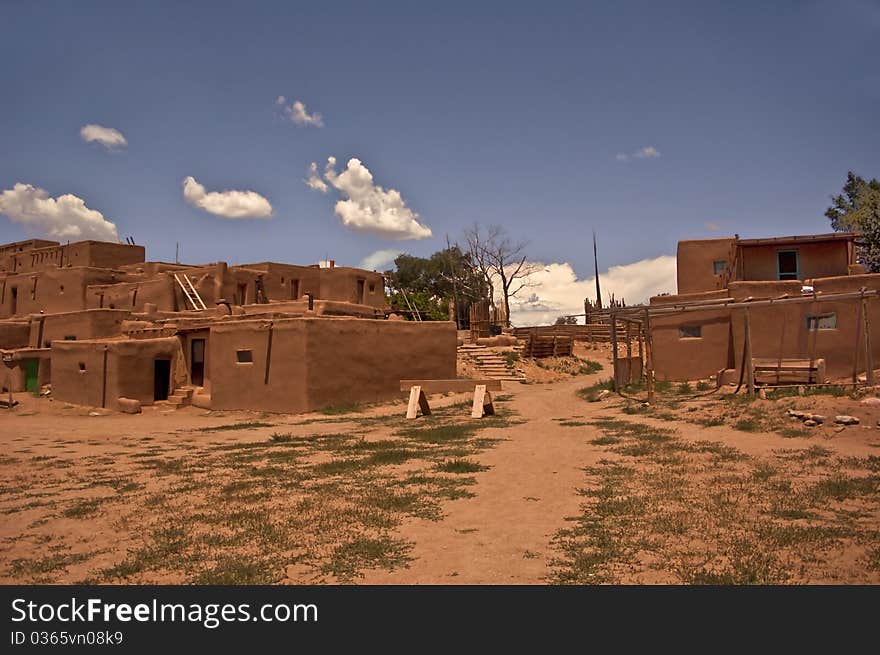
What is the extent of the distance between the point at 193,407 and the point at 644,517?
19.2m

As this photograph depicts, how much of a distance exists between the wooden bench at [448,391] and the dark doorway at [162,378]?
8.70 m

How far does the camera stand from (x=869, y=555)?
5.56 m

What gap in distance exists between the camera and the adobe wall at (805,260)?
2541cm

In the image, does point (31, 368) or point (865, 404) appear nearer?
point (865, 404)

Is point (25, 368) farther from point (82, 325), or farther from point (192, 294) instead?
point (192, 294)

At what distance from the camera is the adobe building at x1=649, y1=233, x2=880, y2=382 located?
703 inches

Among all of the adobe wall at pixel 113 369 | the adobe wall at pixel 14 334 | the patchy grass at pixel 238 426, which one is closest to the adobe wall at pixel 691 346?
the patchy grass at pixel 238 426

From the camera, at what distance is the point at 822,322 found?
18.7 metres

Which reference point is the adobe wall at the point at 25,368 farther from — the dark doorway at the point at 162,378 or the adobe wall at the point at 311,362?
the adobe wall at the point at 311,362

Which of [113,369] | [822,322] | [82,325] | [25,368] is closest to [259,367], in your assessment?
[113,369]

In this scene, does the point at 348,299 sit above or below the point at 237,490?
above

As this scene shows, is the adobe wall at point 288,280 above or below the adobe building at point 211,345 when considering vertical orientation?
above
